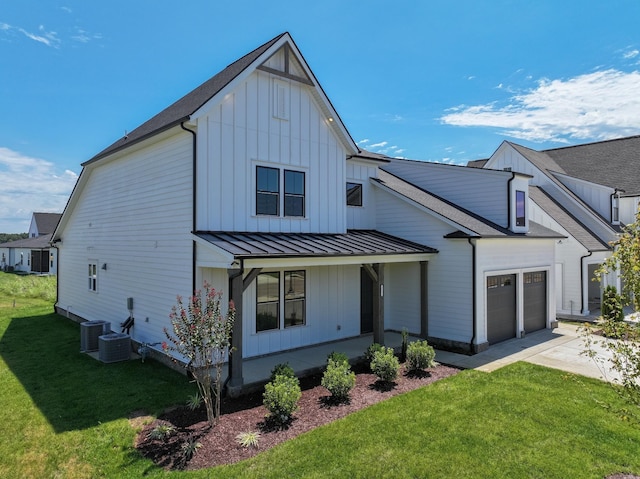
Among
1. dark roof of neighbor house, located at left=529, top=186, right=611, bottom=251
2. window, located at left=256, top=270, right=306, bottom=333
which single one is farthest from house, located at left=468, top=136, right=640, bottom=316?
window, located at left=256, top=270, right=306, bottom=333

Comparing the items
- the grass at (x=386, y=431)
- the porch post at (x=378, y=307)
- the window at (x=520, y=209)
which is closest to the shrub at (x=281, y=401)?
the grass at (x=386, y=431)

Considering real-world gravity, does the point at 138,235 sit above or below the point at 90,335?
above

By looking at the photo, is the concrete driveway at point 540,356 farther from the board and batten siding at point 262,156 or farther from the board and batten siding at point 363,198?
the board and batten siding at point 262,156

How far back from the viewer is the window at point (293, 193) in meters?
11.4

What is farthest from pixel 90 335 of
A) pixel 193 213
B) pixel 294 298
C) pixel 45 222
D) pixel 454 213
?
pixel 45 222

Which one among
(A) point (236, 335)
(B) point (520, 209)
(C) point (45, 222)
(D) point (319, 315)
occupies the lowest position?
(D) point (319, 315)

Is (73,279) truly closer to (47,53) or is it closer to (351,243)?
(47,53)

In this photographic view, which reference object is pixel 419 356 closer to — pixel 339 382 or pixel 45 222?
pixel 339 382

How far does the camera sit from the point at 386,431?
6559 mm

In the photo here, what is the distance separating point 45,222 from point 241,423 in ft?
190

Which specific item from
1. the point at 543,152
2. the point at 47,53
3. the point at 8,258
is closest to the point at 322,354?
the point at 47,53

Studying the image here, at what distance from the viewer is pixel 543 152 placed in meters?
27.4

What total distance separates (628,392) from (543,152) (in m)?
27.1

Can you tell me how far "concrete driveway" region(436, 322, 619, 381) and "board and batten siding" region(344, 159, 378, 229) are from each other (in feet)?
17.4
